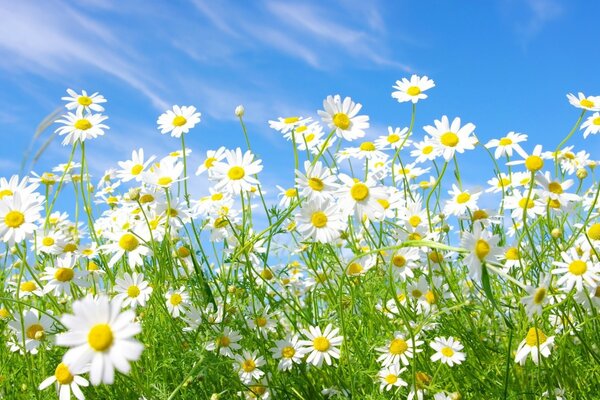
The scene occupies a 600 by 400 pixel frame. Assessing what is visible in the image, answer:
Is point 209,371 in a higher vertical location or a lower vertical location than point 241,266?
lower

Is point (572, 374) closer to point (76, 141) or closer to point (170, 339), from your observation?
point (170, 339)

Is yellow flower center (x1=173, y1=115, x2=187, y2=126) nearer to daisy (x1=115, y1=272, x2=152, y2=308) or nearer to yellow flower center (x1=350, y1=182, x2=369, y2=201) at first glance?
daisy (x1=115, y1=272, x2=152, y2=308)

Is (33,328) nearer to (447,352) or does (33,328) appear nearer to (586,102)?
(447,352)

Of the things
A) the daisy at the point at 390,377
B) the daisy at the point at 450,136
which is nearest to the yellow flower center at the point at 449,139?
the daisy at the point at 450,136

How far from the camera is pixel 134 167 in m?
3.12

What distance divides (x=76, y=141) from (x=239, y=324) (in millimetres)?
1125

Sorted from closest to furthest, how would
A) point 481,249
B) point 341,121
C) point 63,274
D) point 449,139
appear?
point 481,249, point 341,121, point 449,139, point 63,274

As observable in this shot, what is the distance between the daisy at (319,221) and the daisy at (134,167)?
89 centimetres

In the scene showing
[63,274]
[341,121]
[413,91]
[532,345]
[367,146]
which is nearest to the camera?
[532,345]

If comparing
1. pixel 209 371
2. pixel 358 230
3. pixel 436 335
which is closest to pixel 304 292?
pixel 358 230

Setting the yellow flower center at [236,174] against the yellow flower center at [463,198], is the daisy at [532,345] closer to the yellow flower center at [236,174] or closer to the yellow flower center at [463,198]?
the yellow flower center at [463,198]

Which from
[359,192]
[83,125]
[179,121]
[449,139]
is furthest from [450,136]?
[83,125]

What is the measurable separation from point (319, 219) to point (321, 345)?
0.57 meters

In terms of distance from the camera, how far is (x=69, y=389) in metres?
2.40
